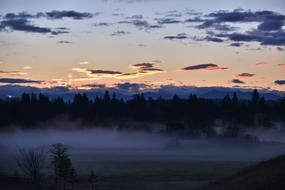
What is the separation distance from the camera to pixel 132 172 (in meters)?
115

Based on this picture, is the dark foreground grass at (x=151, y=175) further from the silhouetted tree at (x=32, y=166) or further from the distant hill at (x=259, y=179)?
the distant hill at (x=259, y=179)

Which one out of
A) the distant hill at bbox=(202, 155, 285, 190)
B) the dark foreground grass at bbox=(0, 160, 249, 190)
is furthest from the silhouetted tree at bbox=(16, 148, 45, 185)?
the distant hill at bbox=(202, 155, 285, 190)

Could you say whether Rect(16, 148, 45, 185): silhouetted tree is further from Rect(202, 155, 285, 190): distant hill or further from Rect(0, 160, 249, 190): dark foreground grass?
Rect(202, 155, 285, 190): distant hill

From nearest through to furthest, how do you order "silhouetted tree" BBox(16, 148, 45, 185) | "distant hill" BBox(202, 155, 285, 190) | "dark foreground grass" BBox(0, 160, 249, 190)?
"distant hill" BBox(202, 155, 285, 190), "silhouetted tree" BBox(16, 148, 45, 185), "dark foreground grass" BBox(0, 160, 249, 190)

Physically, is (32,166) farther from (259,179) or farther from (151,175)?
(259,179)

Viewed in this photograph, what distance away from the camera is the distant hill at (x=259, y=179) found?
58.3 metres

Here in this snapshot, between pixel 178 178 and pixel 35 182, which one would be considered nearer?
pixel 35 182

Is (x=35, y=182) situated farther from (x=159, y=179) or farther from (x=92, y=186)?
(x=159, y=179)

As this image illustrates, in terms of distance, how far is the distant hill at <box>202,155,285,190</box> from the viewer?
58281 millimetres

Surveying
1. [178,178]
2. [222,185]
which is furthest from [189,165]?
[222,185]

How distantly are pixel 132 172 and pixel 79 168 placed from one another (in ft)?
45.5

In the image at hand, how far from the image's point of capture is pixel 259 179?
6275 centimetres

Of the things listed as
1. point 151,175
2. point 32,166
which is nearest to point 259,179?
point 32,166

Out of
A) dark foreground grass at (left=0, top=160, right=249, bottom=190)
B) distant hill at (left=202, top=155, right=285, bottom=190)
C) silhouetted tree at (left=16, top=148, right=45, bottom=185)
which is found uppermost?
distant hill at (left=202, top=155, right=285, bottom=190)
